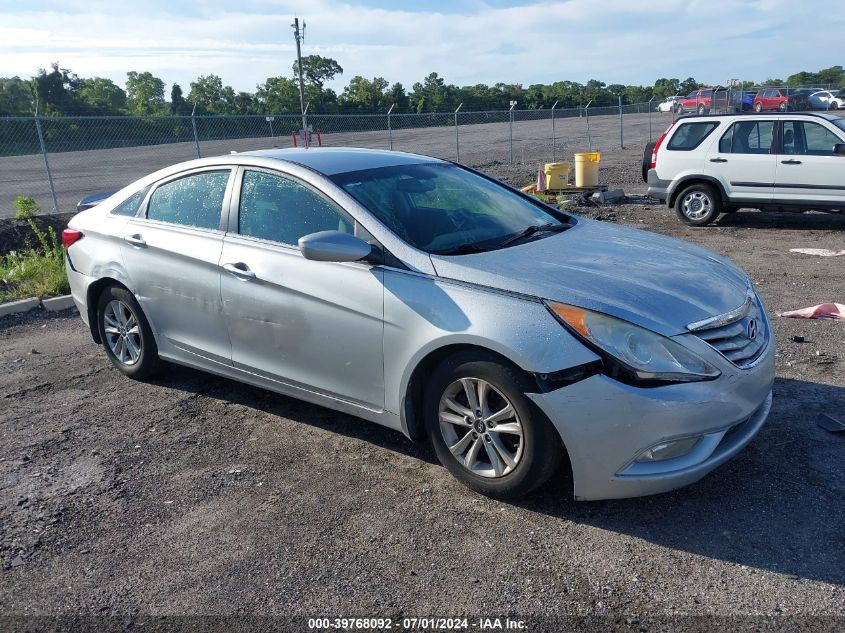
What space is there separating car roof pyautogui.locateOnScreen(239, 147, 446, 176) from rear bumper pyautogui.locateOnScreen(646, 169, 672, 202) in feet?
25.7

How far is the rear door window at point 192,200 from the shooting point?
4736 mm

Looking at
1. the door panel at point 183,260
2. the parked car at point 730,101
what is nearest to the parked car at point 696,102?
the parked car at point 730,101

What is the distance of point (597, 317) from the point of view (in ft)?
10.8

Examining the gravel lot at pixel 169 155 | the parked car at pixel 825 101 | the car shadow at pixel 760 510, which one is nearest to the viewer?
the car shadow at pixel 760 510

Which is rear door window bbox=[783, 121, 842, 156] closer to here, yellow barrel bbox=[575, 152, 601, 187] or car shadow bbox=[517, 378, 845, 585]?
yellow barrel bbox=[575, 152, 601, 187]

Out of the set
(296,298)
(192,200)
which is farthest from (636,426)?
(192,200)

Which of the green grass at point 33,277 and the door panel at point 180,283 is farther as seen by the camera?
the green grass at point 33,277

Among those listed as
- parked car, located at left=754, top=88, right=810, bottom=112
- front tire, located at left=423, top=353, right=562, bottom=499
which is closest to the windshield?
front tire, located at left=423, top=353, right=562, bottom=499

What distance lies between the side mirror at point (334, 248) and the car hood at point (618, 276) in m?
0.40

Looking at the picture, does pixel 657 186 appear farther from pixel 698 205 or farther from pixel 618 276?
pixel 618 276

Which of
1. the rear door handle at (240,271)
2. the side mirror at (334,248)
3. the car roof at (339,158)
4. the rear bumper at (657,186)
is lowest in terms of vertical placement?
the rear bumper at (657,186)

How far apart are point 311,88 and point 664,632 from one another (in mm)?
59185

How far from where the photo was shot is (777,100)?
4288cm

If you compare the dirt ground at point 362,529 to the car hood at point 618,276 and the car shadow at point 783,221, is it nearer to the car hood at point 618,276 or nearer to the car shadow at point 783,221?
the car hood at point 618,276
